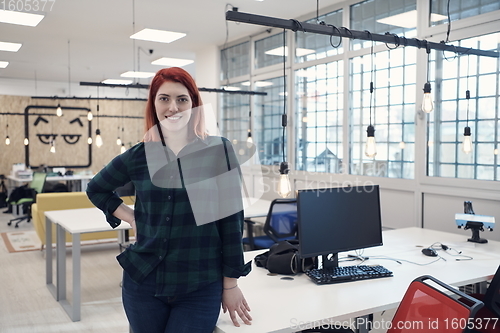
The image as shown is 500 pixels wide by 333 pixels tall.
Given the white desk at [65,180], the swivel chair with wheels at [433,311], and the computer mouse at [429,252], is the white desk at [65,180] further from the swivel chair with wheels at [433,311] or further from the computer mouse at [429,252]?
the swivel chair with wheels at [433,311]

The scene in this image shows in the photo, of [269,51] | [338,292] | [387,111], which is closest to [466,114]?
[387,111]

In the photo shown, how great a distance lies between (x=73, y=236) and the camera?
3.78 m

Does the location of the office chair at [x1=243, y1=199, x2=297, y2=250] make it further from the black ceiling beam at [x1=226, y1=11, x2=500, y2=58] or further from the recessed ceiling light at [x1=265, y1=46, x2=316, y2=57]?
the recessed ceiling light at [x1=265, y1=46, x2=316, y2=57]

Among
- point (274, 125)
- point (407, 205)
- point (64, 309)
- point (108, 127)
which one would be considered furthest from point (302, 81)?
point (108, 127)

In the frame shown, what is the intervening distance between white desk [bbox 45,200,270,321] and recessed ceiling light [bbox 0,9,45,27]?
256 cm

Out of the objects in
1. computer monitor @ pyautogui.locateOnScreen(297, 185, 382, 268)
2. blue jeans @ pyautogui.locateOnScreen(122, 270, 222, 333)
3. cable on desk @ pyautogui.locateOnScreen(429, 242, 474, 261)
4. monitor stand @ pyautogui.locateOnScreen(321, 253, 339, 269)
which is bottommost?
cable on desk @ pyautogui.locateOnScreen(429, 242, 474, 261)

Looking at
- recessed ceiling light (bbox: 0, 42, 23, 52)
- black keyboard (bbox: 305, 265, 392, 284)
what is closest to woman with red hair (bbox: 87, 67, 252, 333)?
black keyboard (bbox: 305, 265, 392, 284)

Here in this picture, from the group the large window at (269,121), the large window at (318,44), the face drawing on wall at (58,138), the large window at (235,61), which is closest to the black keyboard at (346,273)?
the large window at (318,44)

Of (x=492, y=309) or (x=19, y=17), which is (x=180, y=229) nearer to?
(x=492, y=309)

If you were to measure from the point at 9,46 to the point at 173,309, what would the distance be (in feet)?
25.0

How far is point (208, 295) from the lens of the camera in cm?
153

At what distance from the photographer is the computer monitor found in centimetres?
229

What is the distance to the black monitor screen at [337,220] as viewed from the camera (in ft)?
7.50

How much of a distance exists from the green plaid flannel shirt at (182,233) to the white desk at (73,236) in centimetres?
243
